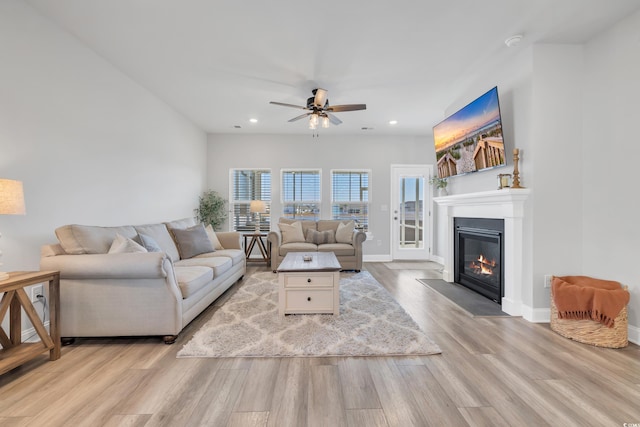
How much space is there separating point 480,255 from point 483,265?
144mm

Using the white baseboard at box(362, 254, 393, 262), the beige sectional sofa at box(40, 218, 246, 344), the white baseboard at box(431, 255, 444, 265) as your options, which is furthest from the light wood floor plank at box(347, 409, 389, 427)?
the white baseboard at box(431, 255, 444, 265)

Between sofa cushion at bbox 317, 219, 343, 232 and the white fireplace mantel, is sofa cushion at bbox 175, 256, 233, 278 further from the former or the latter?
the white fireplace mantel

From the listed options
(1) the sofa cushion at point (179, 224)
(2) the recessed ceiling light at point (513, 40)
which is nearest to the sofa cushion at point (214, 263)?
(1) the sofa cushion at point (179, 224)

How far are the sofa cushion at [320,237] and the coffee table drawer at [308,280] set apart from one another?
242 centimetres

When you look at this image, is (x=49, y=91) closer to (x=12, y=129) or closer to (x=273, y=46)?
(x=12, y=129)

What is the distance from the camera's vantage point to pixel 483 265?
3.65m

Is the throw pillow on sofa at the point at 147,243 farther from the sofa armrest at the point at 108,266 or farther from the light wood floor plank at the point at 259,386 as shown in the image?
the light wood floor plank at the point at 259,386

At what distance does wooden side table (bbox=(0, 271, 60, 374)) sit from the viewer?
5.84 ft

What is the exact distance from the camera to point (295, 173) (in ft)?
20.2

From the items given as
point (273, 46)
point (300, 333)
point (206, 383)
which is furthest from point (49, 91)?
point (300, 333)

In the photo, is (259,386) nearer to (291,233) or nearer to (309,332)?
(309,332)

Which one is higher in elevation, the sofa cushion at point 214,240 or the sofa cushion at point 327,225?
the sofa cushion at point 327,225

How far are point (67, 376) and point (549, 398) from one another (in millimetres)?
3047

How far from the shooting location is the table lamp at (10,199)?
1733mm
